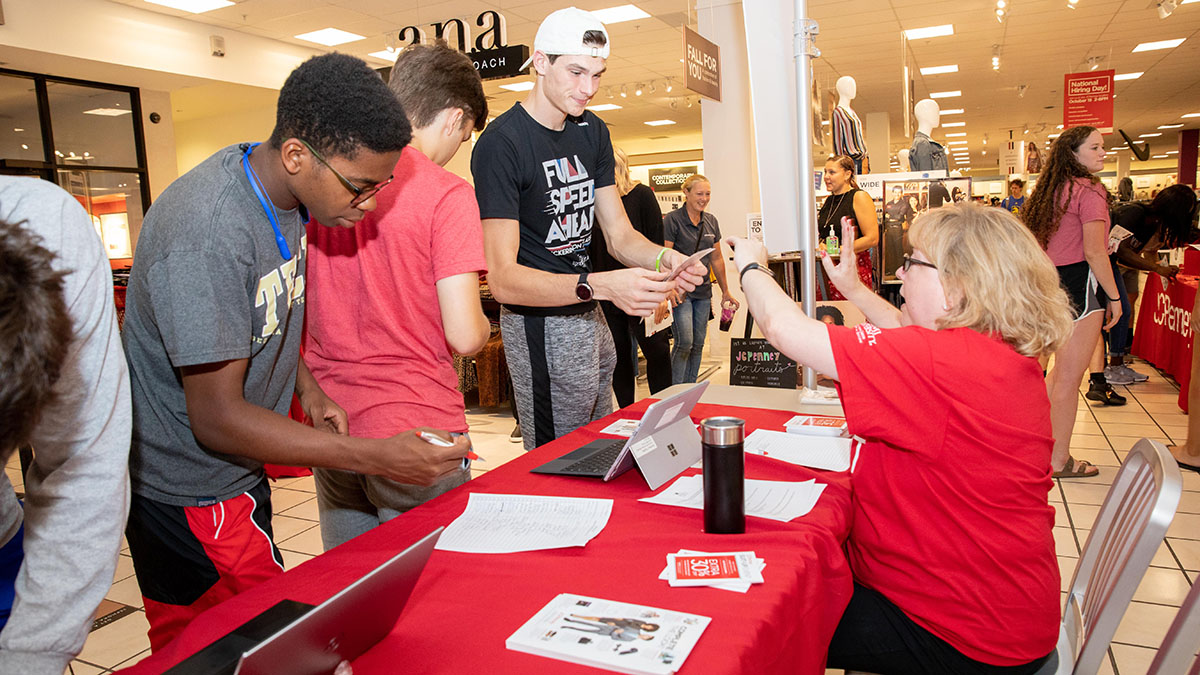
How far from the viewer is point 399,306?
158 centimetres

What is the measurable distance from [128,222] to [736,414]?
32.6 feet

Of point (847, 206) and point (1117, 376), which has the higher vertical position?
point (847, 206)

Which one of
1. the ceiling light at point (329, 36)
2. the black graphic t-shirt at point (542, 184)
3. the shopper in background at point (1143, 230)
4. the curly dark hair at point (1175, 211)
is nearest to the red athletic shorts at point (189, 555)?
the black graphic t-shirt at point (542, 184)

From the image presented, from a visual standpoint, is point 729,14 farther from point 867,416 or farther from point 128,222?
point 128,222

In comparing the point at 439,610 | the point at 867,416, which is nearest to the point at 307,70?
the point at 439,610

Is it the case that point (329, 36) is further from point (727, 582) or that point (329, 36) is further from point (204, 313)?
point (727, 582)

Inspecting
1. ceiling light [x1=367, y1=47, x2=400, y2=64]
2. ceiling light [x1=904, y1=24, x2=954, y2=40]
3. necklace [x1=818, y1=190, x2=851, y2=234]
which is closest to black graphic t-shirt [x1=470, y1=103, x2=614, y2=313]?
necklace [x1=818, y1=190, x2=851, y2=234]

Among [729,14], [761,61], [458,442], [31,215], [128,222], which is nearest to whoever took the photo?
[31,215]

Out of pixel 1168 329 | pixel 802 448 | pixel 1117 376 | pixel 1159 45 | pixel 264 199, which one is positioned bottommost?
pixel 1117 376

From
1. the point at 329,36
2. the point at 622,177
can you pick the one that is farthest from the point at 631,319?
the point at 329,36

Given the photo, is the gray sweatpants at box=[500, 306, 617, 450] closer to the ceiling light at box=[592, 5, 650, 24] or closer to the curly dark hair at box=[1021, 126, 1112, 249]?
the curly dark hair at box=[1021, 126, 1112, 249]

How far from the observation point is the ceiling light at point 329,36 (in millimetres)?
8691

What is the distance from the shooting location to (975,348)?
1429mm

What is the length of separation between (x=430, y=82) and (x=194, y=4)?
7368mm
